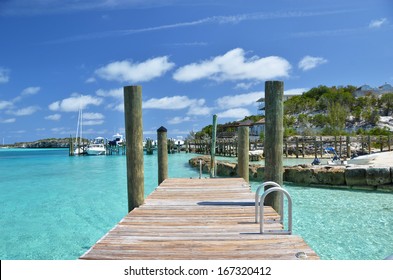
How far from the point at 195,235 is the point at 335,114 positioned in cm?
5654

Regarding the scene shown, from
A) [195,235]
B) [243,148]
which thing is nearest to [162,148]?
[243,148]

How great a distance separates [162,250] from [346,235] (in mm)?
5765

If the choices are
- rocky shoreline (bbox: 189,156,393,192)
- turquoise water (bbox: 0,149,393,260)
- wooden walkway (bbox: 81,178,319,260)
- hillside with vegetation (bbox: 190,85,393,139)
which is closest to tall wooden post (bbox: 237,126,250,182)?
turquoise water (bbox: 0,149,393,260)

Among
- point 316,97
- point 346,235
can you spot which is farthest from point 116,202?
point 316,97

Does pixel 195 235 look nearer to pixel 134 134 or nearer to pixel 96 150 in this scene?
pixel 134 134

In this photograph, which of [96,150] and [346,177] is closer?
[346,177]

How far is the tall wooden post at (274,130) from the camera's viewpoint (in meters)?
5.21

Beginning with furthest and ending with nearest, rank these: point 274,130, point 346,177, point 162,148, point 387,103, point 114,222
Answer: point 387,103
point 346,177
point 114,222
point 162,148
point 274,130

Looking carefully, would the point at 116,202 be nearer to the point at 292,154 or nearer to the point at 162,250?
the point at 162,250

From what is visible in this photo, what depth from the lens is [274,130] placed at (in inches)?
206

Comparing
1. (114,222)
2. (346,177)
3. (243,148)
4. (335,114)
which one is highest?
(335,114)

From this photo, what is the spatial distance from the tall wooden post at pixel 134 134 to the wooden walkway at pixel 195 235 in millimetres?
477

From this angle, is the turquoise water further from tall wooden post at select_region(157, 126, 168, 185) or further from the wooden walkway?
the wooden walkway
